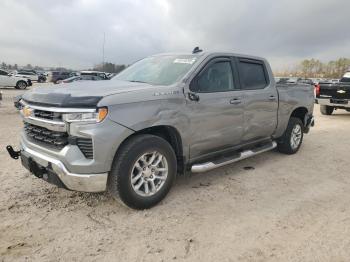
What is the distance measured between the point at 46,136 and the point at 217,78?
240 cm

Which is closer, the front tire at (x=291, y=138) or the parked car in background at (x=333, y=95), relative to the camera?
the front tire at (x=291, y=138)

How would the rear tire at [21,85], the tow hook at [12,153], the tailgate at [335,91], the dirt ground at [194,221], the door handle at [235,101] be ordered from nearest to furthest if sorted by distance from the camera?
the dirt ground at [194,221] → the tow hook at [12,153] → the door handle at [235,101] → the tailgate at [335,91] → the rear tire at [21,85]

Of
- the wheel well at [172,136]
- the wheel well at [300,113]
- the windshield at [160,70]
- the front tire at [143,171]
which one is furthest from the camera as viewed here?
the wheel well at [300,113]

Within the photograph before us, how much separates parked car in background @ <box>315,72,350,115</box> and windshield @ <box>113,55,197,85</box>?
9.92m

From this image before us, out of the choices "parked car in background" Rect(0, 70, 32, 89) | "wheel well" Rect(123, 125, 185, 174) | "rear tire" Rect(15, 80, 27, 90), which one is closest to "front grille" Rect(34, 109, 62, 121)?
"wheel well" Rect(123, 125, 185, 174)

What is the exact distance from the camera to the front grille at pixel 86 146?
3438mm

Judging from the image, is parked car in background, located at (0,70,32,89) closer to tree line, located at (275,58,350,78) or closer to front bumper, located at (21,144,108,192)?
front bumper, located at (21,144,108,192)

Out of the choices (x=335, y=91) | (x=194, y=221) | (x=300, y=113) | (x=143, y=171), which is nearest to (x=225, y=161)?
(x=194, y=221)

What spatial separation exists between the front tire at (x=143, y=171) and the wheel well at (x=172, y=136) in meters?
0.18

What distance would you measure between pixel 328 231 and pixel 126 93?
259cm

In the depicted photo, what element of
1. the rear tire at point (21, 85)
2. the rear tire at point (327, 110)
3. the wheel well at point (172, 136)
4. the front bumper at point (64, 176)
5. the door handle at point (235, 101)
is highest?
the door handle at point (235, 101)

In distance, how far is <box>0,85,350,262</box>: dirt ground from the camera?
10.3 feet

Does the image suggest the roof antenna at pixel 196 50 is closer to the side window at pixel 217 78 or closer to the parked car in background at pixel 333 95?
the side window at pixel 217 78

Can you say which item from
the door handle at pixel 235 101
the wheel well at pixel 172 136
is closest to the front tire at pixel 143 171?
the wheel well at pixel 172 136
